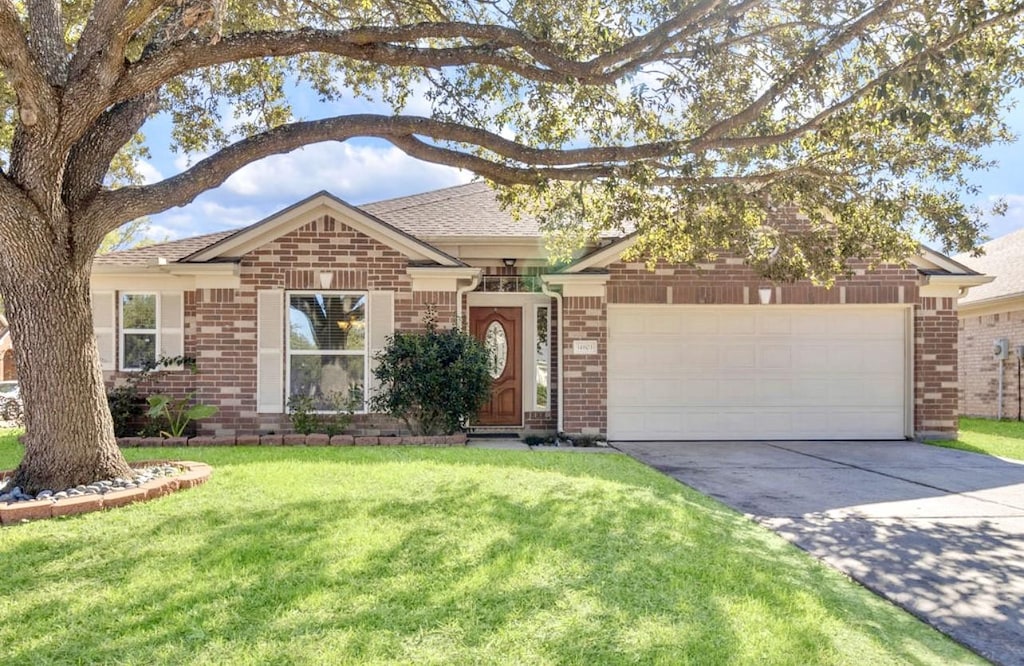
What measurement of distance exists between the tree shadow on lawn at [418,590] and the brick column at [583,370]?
5.65 m

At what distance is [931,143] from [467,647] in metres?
8.50

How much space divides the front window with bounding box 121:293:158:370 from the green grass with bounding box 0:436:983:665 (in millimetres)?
6458

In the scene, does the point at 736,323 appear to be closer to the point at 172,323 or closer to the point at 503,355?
the point at 503,355

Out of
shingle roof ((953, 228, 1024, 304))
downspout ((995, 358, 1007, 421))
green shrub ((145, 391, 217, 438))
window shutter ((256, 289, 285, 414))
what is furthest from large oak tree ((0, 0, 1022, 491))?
downspout ((995, 358, 1007, 421))

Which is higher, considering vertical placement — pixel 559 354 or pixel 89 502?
pixel 559 354

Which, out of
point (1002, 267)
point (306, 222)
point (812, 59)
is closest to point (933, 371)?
point (812, 59)

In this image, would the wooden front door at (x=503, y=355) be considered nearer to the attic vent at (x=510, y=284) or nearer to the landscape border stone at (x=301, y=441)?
the attic vent at (x=510, y=284)

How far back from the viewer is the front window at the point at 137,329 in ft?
36.6

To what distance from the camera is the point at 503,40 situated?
664 cm

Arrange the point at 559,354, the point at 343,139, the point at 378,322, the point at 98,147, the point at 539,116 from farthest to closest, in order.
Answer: the point at 559,354 < the point at 378,322 < the point at 539,116 < the point at 343,139 < the point at 98,147

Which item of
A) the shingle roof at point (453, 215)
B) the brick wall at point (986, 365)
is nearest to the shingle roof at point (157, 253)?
the shingle roof at point (453, 215)

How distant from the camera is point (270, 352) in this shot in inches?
411

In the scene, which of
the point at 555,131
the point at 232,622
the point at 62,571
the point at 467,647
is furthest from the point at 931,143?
the point at 62,571

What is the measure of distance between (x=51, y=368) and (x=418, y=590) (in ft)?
13.8
